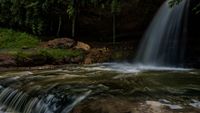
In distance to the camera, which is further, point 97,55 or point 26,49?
point 26,49

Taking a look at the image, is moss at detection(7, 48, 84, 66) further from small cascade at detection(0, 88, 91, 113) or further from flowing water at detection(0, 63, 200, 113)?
small cascade at detection(0, 88, 91, 113)

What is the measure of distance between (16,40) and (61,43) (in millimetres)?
1846

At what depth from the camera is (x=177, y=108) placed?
6246 mm

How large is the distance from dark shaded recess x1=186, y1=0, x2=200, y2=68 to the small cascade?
5.76 m

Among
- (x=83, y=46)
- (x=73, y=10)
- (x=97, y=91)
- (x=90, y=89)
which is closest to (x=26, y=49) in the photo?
(x=83, y=46)

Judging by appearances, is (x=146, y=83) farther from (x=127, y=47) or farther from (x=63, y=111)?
(x=127, y=47)

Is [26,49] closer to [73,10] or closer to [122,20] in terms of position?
[73,10]

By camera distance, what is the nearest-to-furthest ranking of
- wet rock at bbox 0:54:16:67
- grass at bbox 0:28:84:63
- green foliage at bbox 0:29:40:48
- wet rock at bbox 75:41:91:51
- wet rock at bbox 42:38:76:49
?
wet rock at bbox 0:54:16:67 → grass at bbox 0:28:84:63 → wet rock at bbox 42:38:76:49 → wet rock at bbox 75:41:91:51 → green foliage at bbox 0:29:40:48

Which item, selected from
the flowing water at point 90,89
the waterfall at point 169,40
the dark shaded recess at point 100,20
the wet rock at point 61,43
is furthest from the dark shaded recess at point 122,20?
the flowing water at point 90,89

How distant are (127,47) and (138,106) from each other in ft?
24.1

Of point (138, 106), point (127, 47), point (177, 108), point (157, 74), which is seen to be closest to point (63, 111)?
point (138, 106)

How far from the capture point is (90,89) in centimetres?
752

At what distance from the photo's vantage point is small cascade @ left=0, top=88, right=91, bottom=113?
700 cm

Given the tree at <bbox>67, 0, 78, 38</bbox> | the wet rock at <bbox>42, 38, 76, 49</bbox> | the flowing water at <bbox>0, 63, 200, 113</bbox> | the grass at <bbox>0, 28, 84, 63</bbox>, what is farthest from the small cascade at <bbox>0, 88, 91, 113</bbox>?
the tree at <bbox>67, 0, 78, 38</bbox>
